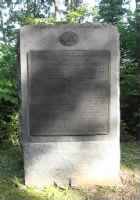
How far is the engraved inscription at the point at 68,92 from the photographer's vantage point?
4.74 m

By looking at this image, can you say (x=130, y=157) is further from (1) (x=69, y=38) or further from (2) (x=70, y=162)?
(1) (x=69, y=38)

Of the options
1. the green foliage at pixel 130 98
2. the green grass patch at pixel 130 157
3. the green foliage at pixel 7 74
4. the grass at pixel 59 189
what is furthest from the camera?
the green foliage at pixel 130 98

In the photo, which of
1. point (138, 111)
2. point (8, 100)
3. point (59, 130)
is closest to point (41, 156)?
point (59, 130)

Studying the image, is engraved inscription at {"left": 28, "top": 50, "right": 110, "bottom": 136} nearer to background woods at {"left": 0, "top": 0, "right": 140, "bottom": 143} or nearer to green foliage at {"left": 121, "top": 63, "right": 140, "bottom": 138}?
background woods at {"left": 0, "top": 0, "right": 140, "bottom": 143}

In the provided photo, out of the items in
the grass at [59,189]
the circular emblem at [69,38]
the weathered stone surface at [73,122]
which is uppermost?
the circular emblem at [69,38]

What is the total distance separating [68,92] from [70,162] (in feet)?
2.96

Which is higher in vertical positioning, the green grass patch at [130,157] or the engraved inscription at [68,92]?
the engraved inscription at [68,92]

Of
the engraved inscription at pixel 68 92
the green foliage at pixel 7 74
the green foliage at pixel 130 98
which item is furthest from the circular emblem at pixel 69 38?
the green foliage at pixel 130 98

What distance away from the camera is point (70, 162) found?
486cm

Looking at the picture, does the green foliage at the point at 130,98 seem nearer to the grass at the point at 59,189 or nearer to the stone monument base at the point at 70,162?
the grass at the point at 59,189

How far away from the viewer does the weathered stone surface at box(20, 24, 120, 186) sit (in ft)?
15.6

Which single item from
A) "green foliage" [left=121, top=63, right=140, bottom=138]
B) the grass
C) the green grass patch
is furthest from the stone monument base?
"green foliage" [left=121, top=63, right=140, bottom=138]

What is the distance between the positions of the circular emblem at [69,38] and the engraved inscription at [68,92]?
12cm

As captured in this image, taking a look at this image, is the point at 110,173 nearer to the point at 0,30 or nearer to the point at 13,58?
the point at 13,58
